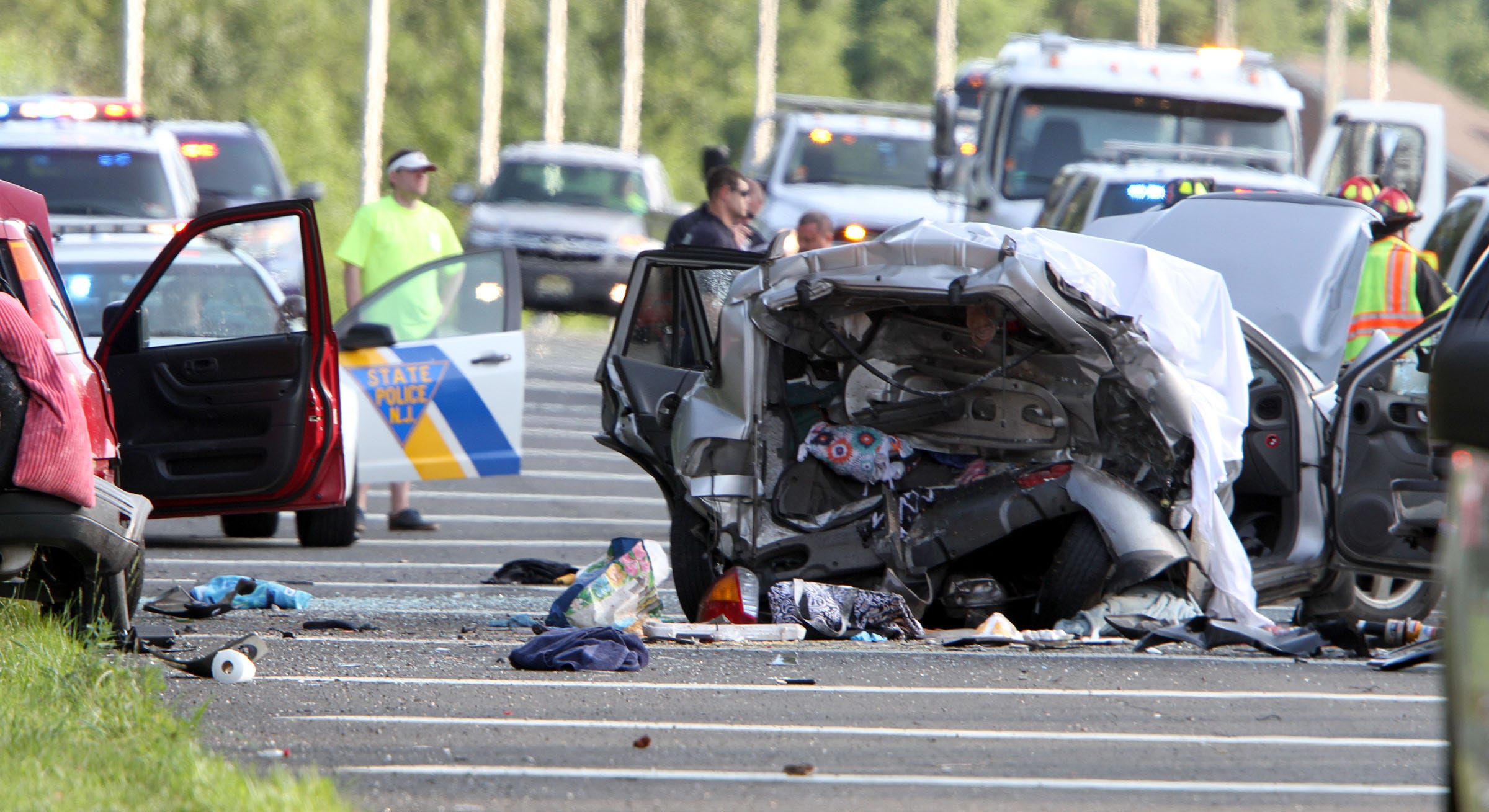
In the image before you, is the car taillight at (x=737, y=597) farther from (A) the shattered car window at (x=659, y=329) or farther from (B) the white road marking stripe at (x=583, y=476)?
(B) the white road marking stripe at (x=583, y=476)

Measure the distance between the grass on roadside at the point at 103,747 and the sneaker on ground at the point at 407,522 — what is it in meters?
4.98

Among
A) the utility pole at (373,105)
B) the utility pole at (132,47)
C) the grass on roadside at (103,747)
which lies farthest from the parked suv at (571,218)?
the grass on roadside at (103,747)

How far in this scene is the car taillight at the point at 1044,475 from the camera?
7711 mm

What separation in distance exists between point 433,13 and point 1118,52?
1487 inches

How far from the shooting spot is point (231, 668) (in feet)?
21.5

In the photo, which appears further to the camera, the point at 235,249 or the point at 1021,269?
the point at 235,249

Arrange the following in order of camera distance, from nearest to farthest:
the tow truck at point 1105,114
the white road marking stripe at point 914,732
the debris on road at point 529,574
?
the white road marking stripe at point 914,732, the debris on road at point 529,574, the tow truck at point 1105,114

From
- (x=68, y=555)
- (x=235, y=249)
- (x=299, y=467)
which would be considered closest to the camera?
(x=68, y=555)

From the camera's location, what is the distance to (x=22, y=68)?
32750 millimetres

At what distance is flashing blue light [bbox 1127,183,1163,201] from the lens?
13484 mm

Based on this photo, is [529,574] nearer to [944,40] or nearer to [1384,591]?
[1384,591]

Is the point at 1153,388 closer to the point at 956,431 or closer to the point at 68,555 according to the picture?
the point at 956,431

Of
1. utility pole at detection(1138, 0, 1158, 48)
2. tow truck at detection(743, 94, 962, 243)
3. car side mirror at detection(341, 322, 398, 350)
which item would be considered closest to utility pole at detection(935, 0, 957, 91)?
utility pole at detection(1138, 0, 1158, 48)

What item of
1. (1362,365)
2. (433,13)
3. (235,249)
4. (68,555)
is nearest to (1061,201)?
(235,249)
